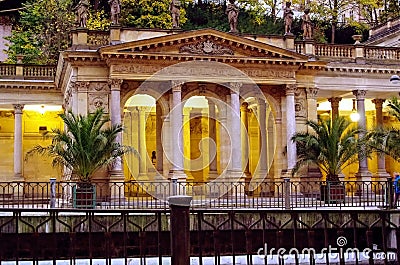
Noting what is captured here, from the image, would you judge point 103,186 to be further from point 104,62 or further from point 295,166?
point 295,166

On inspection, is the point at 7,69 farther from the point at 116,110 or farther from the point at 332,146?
the point at 332,146

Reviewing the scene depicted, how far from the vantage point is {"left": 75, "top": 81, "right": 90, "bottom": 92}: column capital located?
27.7 meters

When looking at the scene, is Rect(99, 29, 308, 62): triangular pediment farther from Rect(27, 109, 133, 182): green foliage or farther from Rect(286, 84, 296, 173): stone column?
Rect(27, 109, 133, 182): green foliage

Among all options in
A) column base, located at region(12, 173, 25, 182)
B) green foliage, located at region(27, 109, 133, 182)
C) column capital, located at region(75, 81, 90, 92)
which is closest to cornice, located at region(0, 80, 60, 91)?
column base, located at region(12, 173, 25, 182)

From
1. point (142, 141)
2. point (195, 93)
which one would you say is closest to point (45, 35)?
point (142, 141)

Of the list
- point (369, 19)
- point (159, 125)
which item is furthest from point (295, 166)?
point (369, 19)

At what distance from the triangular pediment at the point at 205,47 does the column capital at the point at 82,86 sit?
6.02 feet

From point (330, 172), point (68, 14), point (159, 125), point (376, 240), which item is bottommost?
point (376, 240)

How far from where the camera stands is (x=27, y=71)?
3366 centimetres

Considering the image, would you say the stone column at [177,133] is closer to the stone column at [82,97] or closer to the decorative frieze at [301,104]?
the stone column at [82,97]

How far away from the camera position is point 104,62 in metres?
27.7

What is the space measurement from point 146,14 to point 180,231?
36.8m

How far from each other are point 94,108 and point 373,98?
A: 51.7ft

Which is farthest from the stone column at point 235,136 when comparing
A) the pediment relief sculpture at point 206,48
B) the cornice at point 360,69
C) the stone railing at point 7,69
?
the stone railing at point 7,69
